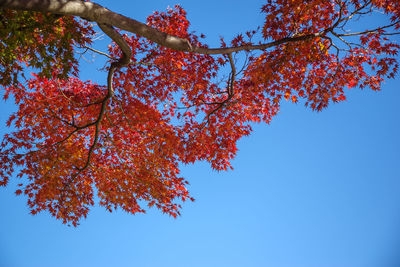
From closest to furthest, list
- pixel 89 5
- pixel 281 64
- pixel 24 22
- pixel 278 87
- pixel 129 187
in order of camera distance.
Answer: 1. pixel 89 5
2. pixel 24 22
3. pixel 281 64
4. pixel 278 87
5. pixel 129 187

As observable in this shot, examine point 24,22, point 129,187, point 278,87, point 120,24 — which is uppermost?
point 278,87

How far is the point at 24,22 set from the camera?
5.01m

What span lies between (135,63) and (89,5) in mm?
2907

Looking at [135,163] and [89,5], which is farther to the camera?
[135,163]

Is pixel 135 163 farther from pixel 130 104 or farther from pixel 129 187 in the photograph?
pixel 130 104

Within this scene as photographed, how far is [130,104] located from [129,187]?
91.7 inches

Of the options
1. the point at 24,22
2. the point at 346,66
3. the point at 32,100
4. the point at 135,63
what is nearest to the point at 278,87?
the point at 346,66

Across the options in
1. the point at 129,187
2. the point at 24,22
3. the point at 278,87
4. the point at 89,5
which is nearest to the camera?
the point at 89,5

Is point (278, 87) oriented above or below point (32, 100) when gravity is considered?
below

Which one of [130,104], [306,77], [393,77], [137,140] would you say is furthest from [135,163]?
[393,77]

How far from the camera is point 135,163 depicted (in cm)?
841

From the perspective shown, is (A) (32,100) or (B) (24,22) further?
(A) (32,100)

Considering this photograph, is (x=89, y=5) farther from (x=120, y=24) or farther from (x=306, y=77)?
(x=306, y=77)

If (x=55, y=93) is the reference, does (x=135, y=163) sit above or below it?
below
